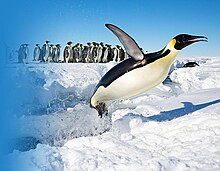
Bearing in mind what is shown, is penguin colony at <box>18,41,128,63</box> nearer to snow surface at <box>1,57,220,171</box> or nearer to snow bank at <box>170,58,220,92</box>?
snow bank at <box>170,58,220,92</box>

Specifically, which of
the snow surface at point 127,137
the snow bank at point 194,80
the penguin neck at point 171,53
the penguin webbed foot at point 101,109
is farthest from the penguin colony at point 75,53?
the penguin neck at point 171,53

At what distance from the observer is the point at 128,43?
385 cm

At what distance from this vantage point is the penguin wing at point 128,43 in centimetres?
381

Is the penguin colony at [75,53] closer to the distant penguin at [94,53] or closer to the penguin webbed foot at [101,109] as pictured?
the distant penguin at [94,53]

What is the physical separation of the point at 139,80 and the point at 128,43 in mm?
427

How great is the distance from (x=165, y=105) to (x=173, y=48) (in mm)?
1168

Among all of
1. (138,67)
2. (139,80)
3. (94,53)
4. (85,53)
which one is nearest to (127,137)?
(139,80)

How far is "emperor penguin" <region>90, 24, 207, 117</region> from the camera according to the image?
3756 millimetres

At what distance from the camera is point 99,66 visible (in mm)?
11492

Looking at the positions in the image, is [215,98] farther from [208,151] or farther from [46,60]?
[46,60]

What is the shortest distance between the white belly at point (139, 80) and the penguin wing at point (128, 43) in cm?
17

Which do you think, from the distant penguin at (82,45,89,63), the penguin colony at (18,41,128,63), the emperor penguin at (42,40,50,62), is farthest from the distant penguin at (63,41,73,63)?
the emperor penguin at (42,40,50,62)

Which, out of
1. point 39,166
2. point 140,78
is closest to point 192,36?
point 140,78

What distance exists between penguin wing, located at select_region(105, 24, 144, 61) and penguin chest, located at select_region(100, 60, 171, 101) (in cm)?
17
